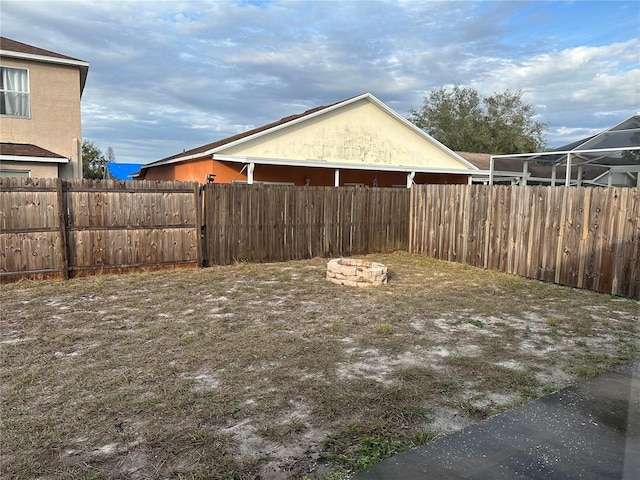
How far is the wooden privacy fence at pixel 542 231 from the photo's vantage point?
7363 mm

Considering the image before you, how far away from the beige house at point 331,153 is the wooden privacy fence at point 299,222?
137 inches

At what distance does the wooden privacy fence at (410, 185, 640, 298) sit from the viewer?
7363 mm

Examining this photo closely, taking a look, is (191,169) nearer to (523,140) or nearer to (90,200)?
(90,200)

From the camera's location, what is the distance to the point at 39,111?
1330cm

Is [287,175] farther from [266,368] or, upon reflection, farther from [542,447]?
[542,447]

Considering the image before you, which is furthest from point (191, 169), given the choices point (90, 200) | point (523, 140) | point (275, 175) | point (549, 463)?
point (523, 140)

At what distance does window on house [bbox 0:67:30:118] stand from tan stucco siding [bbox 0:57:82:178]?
0.43 ft

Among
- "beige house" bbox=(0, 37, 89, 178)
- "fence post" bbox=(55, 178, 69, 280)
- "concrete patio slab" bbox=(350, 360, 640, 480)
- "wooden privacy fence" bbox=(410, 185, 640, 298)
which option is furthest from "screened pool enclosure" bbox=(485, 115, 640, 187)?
"beige house" bbox=(0, 37, 89, 178)

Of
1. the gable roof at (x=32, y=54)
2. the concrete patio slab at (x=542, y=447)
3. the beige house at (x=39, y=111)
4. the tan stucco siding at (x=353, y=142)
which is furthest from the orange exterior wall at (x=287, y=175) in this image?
the concrete patio slab at (x=542, y=447)

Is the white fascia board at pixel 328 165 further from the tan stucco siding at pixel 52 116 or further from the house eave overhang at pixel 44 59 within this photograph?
the house eave overhang at pixel 44 59

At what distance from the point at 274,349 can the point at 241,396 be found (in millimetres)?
1093

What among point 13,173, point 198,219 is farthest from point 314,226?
point 13,173

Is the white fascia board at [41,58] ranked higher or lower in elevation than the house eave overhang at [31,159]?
higher

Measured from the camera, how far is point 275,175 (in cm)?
1565
